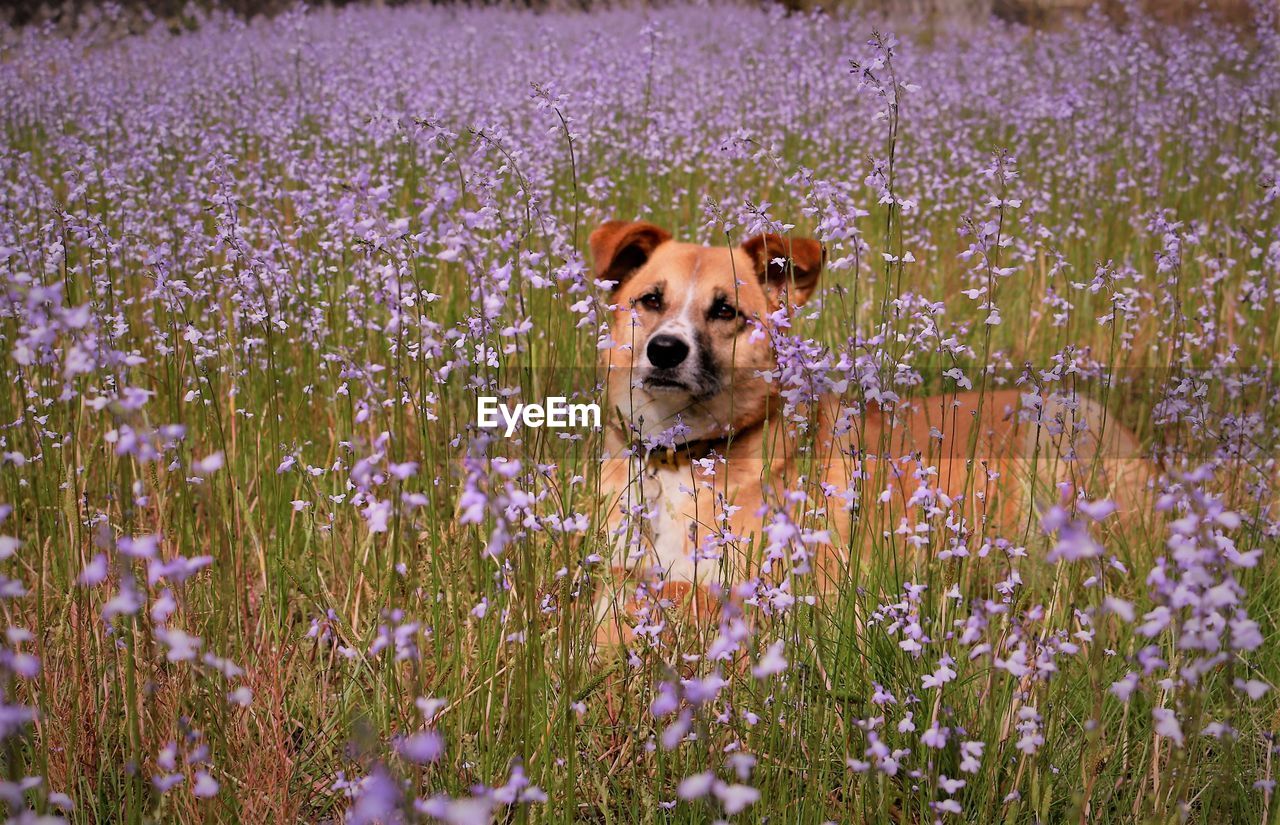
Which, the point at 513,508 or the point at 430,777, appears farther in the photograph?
the point at 430,777

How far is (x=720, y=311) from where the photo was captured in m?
4.08

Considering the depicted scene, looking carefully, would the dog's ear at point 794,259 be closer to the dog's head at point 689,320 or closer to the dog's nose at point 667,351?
the dog's head at point 689,320

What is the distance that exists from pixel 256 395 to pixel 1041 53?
11335 millimetres

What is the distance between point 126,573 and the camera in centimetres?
110

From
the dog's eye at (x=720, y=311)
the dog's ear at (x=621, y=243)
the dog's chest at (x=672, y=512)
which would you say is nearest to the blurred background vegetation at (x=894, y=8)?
the dog's ear at (x=621, y=243)

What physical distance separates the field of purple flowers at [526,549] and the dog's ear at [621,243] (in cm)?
35

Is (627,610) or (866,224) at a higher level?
(866,224)

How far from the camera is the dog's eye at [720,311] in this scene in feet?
13.3

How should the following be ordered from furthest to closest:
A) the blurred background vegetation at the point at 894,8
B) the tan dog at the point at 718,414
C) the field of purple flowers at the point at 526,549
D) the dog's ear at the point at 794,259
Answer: the blurred background vegetation at the point at 894,8 < the dog's ear at the point at 794,259 < the tan dog at the point at 718,414 < the field of purple flowers at the point at 526,549

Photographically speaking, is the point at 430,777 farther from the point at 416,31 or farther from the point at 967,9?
the point at 967,9

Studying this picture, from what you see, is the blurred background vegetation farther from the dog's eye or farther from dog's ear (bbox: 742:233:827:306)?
the dog's eye

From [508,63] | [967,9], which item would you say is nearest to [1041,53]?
[508,63]

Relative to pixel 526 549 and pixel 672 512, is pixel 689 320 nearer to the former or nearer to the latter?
pixel 672 512

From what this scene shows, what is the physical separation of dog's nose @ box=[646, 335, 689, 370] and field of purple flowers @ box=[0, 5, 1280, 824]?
269mm
